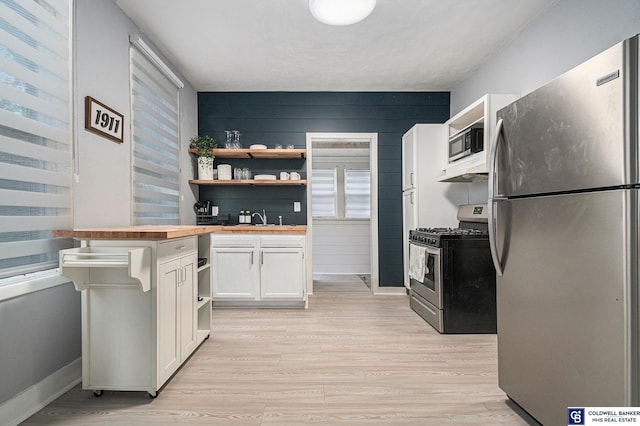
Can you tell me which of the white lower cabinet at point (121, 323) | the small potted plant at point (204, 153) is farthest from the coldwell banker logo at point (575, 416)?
the small potted plant at point (204, 153)

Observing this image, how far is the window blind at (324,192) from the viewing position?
6.11 metres

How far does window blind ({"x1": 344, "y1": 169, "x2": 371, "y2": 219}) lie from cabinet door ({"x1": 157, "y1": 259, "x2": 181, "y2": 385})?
14.1 ft

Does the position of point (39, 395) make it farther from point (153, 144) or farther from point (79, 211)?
point (153, 144)

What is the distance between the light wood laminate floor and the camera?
169cm

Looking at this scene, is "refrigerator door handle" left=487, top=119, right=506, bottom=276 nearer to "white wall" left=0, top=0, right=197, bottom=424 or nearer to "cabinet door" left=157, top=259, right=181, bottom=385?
"cabinet door" left=157, top=259, right=181, bottom=385

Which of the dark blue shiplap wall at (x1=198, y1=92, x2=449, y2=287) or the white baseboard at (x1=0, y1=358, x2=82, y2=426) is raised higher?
the dark blue shiplap wall at (x1=198, y1=92, x2=449, y2=287)

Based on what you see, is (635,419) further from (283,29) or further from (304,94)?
(304,94)

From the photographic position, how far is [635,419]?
1.14 meters

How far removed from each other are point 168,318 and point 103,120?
59.1 inches

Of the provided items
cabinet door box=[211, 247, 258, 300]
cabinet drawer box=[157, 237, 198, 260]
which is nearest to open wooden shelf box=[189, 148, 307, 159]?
cabinet door box=[211, 247, 258, 300]

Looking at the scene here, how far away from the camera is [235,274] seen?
3.65 m

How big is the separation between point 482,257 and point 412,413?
1.65m

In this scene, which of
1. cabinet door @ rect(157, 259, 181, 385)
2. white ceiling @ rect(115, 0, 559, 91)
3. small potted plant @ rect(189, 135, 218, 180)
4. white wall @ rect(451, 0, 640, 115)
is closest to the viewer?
cabinet door @ rect(157, 259, 181, 385)

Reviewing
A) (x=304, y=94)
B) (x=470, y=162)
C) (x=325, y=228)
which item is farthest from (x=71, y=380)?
(x=325, y=228)
